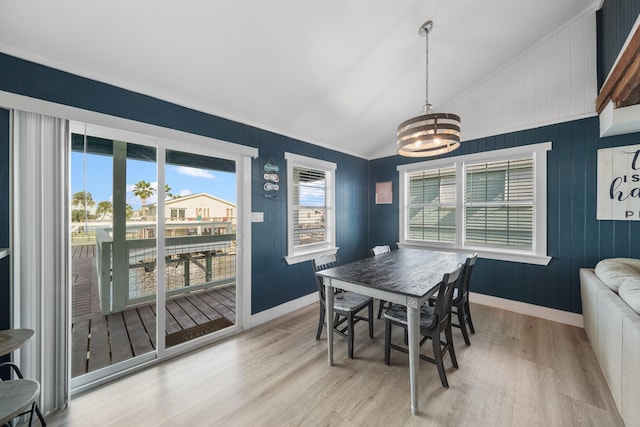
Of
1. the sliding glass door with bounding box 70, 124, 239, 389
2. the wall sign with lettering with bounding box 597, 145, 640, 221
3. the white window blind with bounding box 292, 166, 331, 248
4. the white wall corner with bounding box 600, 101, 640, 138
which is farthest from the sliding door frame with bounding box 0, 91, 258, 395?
the wall sign with lettering with bounding box 597, 145, 640, 221

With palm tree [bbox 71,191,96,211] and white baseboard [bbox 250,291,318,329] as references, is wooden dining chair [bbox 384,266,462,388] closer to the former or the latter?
white baseboard [bbox 250,291,318,329]

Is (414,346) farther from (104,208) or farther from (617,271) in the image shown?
(104,208)

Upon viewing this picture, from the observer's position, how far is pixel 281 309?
329 centimetres

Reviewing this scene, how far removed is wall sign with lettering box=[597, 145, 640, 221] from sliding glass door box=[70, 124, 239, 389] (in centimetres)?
413

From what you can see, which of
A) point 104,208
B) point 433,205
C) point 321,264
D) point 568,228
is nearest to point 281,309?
point 321,264

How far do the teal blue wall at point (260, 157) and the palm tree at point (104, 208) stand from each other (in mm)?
796

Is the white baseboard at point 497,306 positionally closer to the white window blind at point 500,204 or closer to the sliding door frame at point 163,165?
the sliding door frame at point 163,165

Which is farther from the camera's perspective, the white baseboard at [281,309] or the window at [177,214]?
the white baseboard at [281,309]

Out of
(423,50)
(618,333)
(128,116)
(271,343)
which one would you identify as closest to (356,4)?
(423,50)

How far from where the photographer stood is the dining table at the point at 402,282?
5.57 feet

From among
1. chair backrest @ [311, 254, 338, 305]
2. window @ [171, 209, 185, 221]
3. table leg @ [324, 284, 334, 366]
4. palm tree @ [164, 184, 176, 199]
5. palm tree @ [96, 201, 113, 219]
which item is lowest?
table leg @ [324, 284, 334, 366]

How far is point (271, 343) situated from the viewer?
2.57 meters

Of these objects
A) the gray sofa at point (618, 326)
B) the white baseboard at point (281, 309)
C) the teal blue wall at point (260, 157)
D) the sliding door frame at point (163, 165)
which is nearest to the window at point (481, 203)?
the gray sofa at point (618, 326)

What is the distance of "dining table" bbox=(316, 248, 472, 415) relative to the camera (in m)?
1.70
